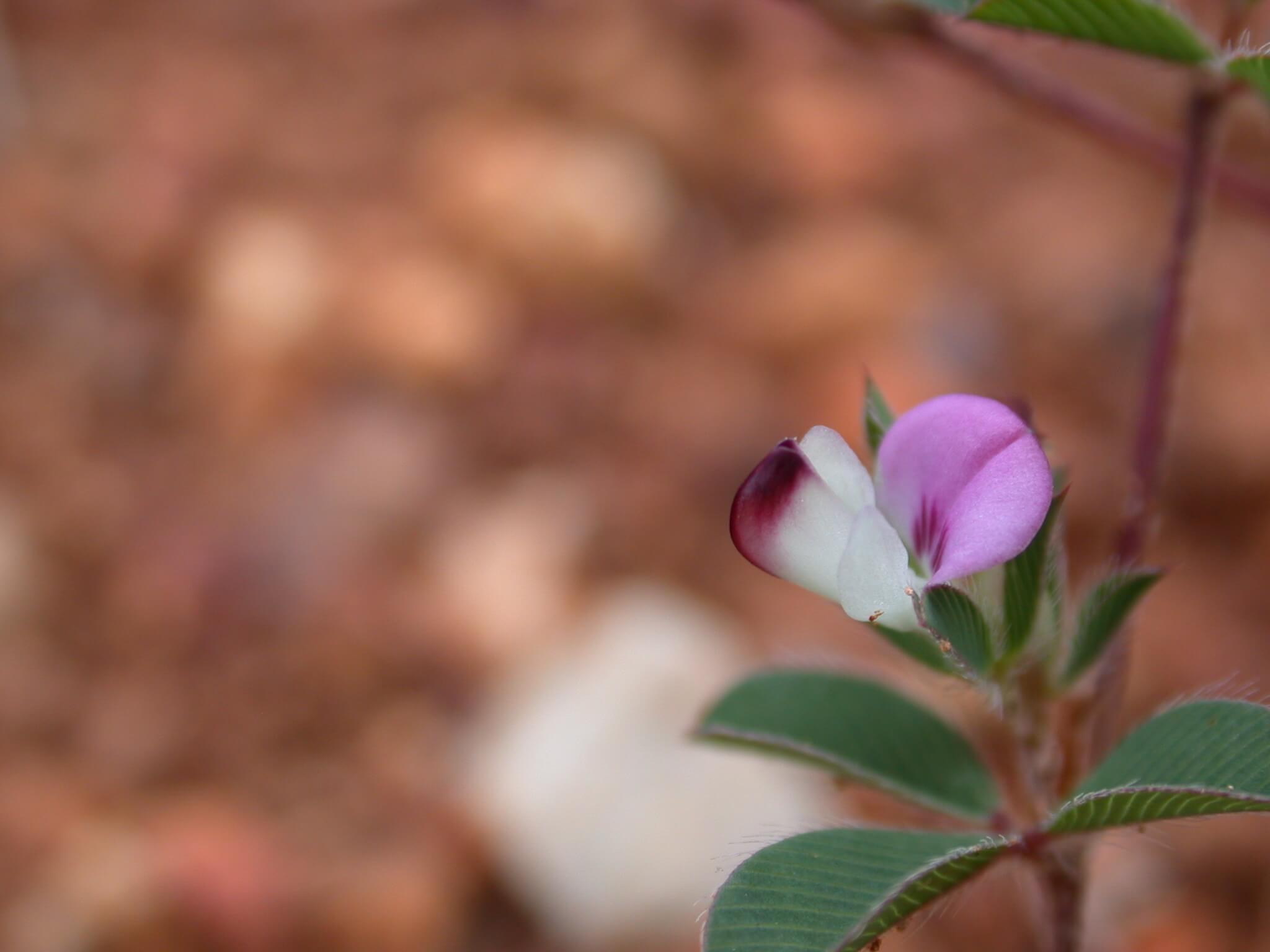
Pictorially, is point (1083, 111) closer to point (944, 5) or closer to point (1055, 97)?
point (1055, 97)

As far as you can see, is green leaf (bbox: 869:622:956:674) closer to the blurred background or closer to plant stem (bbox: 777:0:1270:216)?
plant stem (bbox: 777:0:1270:216)

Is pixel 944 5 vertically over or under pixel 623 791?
over

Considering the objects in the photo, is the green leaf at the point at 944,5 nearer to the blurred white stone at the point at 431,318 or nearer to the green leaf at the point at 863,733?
the green leaf at the point at 863,733

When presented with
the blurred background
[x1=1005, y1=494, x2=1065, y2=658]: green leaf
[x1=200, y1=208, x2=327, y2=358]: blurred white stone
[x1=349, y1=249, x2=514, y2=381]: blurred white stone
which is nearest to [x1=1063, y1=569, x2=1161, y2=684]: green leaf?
[x1=1005, y1=494, x2=1065, y2=658]: green leaf

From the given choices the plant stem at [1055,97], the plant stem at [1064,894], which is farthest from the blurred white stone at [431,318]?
the plant stem at [1064,894]

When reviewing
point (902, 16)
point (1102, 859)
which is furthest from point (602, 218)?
point (902, 16)

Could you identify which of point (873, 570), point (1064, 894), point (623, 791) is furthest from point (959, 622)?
point (623, 791)
